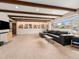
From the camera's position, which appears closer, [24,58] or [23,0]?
[24,58]

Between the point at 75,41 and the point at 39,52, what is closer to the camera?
the point at 39,52

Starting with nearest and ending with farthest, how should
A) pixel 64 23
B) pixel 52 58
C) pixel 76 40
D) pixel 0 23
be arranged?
1. pixel 52 58
2. pixel 76 40
3. pixel 0 23
4. pixel 64 23

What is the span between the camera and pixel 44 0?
529 cm

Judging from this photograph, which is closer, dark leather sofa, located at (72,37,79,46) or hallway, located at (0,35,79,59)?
hallway, located at (0,35,79,59)

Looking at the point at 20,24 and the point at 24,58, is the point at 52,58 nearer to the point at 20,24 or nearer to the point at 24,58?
the point at 24,58

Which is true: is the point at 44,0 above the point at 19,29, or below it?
above

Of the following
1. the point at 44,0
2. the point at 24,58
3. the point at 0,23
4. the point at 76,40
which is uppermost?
the point at 44,0

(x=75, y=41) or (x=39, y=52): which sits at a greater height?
(x=75, y=41)

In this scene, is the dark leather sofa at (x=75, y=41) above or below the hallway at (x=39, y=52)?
above

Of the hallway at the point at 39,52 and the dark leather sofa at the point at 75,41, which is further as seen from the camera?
the dark leather sofa at the point at 75,41

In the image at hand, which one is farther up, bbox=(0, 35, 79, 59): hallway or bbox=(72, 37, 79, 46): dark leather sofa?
bbox=(72, 37, 79, 46): dark leather sofa

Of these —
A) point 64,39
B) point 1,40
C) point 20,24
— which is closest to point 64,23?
point 64,39

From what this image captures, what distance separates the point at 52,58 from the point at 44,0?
9.84 feet

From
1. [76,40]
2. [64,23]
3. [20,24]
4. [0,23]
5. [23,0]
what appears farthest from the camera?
[20,24]
